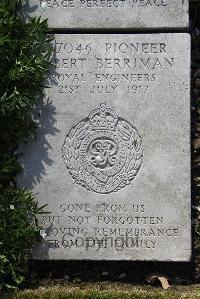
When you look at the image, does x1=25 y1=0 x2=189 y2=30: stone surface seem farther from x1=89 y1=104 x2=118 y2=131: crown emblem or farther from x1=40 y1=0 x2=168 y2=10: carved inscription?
x1=89 y1=104 x2=118 y2=131: crown emblem

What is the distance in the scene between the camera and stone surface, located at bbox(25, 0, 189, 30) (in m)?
4.72

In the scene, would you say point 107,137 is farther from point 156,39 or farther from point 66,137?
point 156,39

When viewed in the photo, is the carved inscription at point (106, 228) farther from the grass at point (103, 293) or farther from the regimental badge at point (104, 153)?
the grass at point (103, 293)

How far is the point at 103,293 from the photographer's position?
4.54 m

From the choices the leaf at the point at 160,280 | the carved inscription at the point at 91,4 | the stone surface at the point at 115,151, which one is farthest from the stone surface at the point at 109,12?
the leaf at the point at 160,280

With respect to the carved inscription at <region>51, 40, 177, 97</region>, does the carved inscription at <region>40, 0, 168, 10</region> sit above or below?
above

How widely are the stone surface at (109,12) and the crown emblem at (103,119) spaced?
65cm

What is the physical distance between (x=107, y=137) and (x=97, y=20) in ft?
2.94

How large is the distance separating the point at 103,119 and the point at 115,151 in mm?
256

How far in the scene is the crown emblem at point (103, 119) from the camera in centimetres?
468

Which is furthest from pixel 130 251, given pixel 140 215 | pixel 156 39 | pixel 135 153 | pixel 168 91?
pixel 156 39

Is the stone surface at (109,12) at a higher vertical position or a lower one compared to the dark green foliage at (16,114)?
higher

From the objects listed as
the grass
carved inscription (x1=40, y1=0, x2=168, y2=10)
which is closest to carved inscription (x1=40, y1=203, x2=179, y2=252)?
the grass

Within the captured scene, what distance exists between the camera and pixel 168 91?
4656 millimetres
